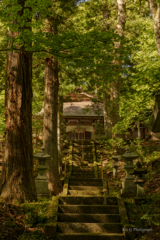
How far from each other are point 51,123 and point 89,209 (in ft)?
16.8

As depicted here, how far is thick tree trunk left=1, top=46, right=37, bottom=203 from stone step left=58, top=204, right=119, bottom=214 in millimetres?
1038

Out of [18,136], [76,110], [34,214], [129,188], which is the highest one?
[76,110]

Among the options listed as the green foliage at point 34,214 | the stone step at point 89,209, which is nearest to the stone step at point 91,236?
the green foliage at point 34,214

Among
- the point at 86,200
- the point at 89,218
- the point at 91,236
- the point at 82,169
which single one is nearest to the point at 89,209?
the point at 89,218

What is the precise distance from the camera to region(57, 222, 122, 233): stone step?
5.60 m

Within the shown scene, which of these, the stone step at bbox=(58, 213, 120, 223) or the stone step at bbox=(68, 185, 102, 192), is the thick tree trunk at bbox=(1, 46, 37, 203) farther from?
the stone step at bbox=(68, 185, 102, 192)

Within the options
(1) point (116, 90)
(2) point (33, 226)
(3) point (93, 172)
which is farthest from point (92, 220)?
(1) point (116, 90)

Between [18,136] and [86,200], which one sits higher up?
[18,136]

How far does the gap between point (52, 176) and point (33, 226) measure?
4940 millimetres

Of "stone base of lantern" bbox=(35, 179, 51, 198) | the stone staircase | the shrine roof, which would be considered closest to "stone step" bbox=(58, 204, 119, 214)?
the stone staircase

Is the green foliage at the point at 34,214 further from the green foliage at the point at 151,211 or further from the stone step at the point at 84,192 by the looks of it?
the stone step at the point at 84,192

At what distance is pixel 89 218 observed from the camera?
605 cm

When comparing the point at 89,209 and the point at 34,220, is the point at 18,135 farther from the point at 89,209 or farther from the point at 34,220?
the point at 89,209

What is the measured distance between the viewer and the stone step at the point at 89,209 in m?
6.41
